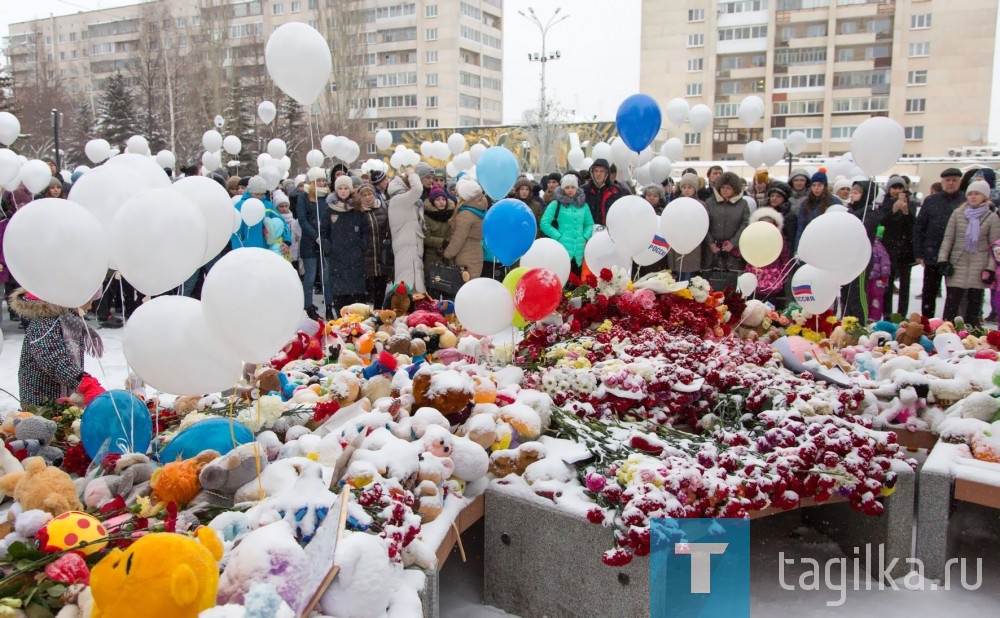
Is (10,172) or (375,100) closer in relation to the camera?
(10,172)

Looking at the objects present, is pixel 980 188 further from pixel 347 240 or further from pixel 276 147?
pixel 276 147

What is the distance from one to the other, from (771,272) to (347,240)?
13.1ft

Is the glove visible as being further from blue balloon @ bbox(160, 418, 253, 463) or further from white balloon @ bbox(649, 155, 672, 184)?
white balloon @ bbox(649, 155, 672, 184)

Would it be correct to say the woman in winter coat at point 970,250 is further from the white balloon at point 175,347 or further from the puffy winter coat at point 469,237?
the white balloon at point 175,347

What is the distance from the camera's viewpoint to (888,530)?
125 inches

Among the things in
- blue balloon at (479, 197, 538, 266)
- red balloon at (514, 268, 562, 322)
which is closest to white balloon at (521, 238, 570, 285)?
blue balloon at (479, 197, 538, 266)

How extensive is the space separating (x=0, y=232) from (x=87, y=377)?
468 cm

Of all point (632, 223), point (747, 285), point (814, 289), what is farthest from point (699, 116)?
point (632, 223)

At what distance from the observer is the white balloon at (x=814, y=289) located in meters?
4.76

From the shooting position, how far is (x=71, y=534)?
202cm

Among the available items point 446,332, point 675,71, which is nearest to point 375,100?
point 675,71

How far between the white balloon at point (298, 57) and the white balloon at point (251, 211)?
323 centimetres

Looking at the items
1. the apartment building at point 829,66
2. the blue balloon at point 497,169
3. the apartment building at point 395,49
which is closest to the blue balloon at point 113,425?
the blue balloon at point 497,169

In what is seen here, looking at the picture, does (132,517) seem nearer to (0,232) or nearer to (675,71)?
(0,232)
